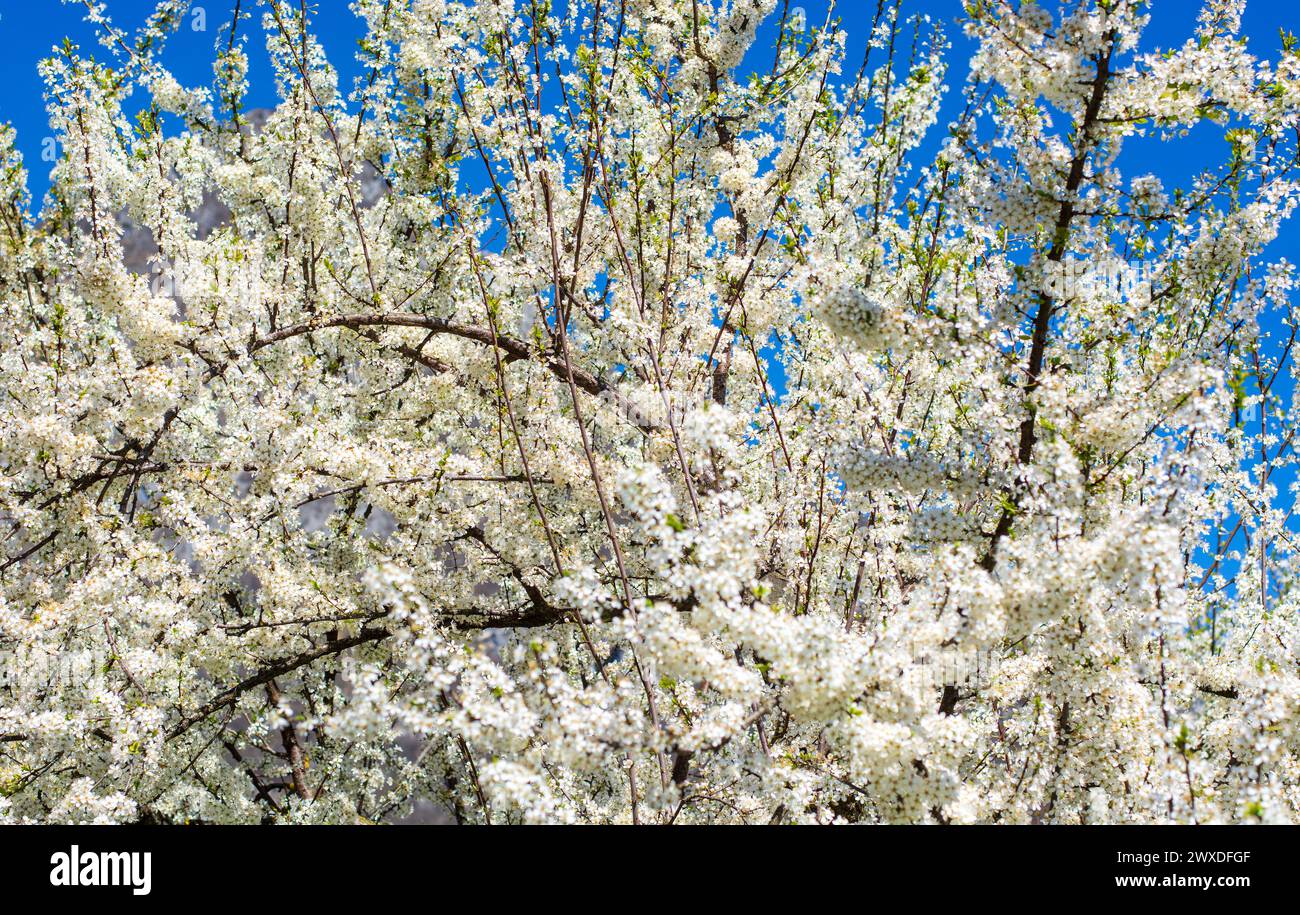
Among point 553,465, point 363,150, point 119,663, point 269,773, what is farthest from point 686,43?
point 269,773

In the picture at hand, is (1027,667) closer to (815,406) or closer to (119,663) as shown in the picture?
(815,406)

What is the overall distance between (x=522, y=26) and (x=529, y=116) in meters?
0.65

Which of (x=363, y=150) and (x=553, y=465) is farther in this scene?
(x=363, y=150)

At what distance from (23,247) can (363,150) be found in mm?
3301

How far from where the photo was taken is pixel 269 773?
34.3 ft

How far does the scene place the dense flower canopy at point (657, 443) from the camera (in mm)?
4156

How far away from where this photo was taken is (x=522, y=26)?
682cm

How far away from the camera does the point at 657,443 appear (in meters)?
7.06

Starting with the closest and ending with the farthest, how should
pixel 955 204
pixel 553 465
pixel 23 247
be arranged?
pixel 955 204, pixel 553 465, pixel 23 247

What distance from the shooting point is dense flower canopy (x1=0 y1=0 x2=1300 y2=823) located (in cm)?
416

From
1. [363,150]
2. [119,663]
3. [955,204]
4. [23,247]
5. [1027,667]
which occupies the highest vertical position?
[363,150]

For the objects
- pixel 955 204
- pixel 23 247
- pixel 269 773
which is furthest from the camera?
pixel 269 773

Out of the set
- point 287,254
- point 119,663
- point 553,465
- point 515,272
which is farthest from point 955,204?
point 287,254
